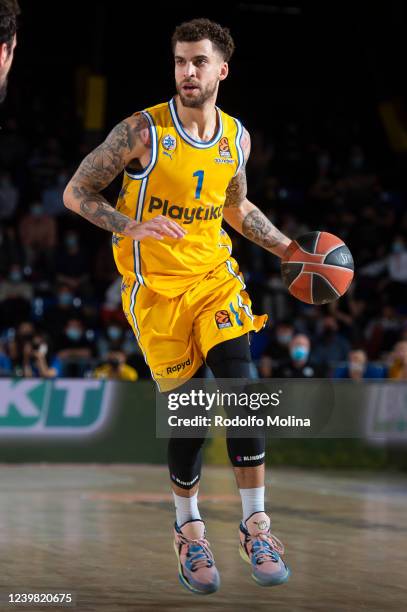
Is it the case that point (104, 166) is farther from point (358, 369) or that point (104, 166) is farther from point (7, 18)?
point (358, 369)

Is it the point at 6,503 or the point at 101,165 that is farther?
the point at 6,503

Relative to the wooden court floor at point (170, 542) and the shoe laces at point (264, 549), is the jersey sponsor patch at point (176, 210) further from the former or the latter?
the wooden court floor at point (170, 542)

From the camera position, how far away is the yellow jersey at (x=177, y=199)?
587cm

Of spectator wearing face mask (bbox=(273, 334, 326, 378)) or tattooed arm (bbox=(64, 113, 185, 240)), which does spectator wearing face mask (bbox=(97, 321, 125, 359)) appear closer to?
spectator wearing face mask (bbox=(273, 334, 326, 378))

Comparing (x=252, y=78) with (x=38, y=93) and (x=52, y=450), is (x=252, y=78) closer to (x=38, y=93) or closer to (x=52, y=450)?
(x=38, y=93)

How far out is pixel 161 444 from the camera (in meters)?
15.6

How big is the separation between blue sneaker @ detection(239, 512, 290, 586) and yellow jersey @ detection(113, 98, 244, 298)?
130 centimetres

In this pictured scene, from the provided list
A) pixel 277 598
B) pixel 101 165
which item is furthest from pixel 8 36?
pixel 277 598

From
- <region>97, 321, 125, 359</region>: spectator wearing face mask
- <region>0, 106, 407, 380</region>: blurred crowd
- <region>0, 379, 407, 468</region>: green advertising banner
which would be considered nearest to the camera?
<region>0, 379, 407, 468</region>: green advertising banner

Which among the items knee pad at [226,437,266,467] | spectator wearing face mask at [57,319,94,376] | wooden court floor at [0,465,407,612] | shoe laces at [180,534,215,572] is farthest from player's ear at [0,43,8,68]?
spectator wearing face mask at [57,319,94,376]

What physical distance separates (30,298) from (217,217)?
12.6 meters

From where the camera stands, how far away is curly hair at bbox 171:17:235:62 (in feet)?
19.3

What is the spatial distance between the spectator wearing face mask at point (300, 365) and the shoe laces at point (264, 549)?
953cm

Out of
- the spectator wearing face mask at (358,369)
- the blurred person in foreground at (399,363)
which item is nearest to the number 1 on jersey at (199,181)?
the blurred person in foreground at (399,363)
